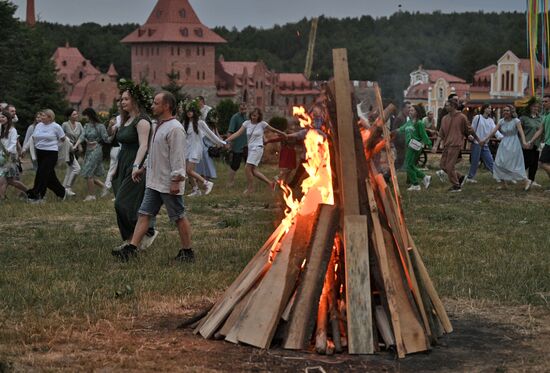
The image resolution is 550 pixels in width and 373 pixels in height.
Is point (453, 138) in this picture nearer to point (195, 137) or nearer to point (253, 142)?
point (253, 142)

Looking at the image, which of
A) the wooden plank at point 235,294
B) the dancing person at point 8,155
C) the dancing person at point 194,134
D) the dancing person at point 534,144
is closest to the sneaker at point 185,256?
the wooden plank at point 235,294

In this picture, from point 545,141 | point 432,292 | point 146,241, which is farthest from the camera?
point 545,141

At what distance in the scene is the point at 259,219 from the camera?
51.3 ft

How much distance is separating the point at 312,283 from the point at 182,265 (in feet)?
12.2

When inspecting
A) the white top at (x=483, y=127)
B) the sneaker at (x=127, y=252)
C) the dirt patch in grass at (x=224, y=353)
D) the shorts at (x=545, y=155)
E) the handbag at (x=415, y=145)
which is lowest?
the dirt patch in grass at (x=224, y=353)

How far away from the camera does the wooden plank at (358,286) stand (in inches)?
287

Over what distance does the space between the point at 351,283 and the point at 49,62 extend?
210 ft

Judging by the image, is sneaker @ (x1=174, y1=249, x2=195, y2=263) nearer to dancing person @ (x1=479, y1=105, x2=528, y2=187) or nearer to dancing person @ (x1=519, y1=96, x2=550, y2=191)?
dancing person @ (x1=519, y1=96, x2=550, y2=191)

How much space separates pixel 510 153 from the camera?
21672 mm

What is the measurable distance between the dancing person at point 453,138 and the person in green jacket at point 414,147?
0.53 meters

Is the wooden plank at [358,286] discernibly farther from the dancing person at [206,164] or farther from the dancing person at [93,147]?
the dancing person at [206,164]

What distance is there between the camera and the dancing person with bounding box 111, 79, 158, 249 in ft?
38.6

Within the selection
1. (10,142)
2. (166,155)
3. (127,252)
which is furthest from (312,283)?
(10,142)

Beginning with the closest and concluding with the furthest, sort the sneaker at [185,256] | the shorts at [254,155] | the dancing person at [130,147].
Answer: the sneaker at [185,256], the dancing person at [130,147], the shorts at [254,155]
